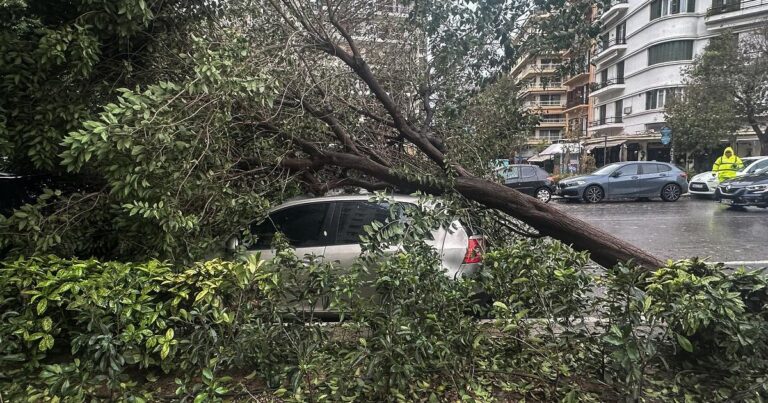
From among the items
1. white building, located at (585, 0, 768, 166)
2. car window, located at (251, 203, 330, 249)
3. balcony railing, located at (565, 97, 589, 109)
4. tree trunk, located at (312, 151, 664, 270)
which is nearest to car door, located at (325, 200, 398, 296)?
car window, located at (251, 203, 330, 249)

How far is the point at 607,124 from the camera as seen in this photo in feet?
136

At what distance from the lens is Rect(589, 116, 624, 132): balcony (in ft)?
131

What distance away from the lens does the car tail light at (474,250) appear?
4.71 m

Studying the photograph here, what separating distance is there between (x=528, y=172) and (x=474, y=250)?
14335 mm

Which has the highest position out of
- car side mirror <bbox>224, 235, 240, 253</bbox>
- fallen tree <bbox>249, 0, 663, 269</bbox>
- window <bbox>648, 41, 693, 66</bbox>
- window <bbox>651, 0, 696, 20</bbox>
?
window <bbox>651, 0, 696, 20</bbox>

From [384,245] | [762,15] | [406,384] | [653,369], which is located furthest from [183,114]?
[762,15]

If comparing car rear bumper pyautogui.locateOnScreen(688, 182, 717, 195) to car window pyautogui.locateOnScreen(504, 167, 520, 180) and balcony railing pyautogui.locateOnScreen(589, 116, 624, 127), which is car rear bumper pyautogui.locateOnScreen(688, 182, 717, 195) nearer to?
car window pyautogui.locateOnScreen(504, 167, 520, 180)

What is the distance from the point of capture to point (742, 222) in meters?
11.9

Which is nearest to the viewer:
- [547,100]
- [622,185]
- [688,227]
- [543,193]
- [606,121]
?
[547,100]

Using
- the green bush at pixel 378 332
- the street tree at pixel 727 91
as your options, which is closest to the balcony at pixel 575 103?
the street tree at pixel 727 91

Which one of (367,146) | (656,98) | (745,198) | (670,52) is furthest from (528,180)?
(670,52)

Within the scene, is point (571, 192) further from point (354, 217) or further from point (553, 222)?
point (354, 217)

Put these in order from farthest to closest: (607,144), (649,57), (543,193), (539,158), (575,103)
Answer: (575,103)
(539,158)
(607,144)
(649,57)
(543,193)

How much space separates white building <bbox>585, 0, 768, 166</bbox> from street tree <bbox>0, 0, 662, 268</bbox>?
28.1 meters
